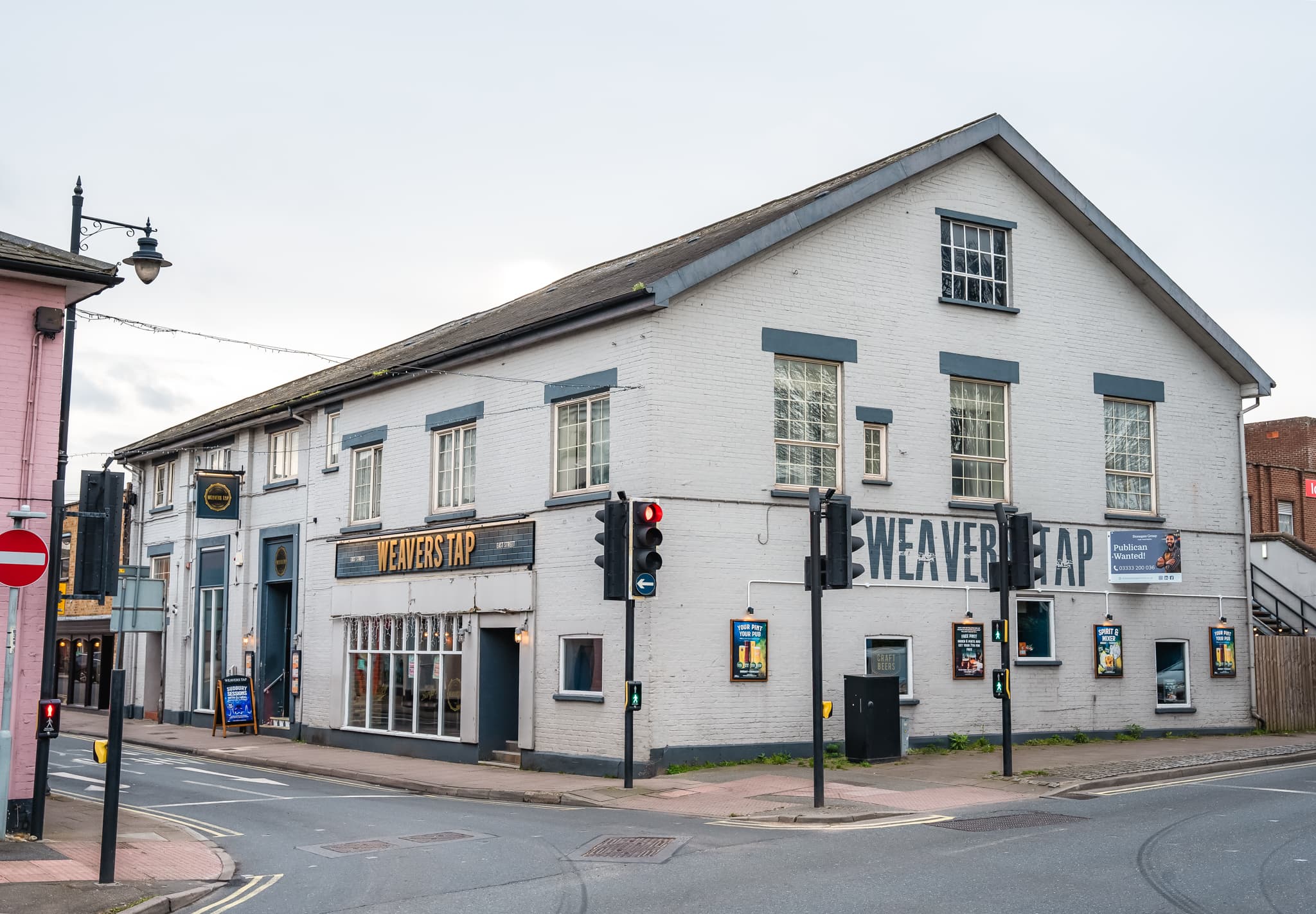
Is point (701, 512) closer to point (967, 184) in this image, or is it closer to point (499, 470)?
point (499, 470)

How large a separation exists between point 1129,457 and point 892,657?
688 cm

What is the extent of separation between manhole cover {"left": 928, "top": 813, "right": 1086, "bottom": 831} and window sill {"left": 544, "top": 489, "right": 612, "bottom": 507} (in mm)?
7713

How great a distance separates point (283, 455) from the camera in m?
31.0

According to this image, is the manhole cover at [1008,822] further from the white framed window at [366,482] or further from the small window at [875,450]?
the white framed window at [366,482]

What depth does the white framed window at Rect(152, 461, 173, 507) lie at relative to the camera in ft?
121

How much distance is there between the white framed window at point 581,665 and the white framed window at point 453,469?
13.3ft

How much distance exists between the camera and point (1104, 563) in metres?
24.5

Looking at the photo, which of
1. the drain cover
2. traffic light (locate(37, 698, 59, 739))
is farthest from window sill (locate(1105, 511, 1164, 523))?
traffic light (locate(37, 698, 59, 739))

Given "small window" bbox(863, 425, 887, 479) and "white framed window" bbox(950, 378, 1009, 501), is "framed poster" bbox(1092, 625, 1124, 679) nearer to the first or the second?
"white framed window" bbox(950, 378, 1009, 501)

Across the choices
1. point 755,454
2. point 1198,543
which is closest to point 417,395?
point 755,454

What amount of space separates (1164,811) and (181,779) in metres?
15.0

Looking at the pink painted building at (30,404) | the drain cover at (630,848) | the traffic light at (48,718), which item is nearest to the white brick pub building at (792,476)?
the drain cover at (630,848)

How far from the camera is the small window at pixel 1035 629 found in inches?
925

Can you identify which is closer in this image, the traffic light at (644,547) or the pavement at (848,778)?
the pavement at (848,778)
